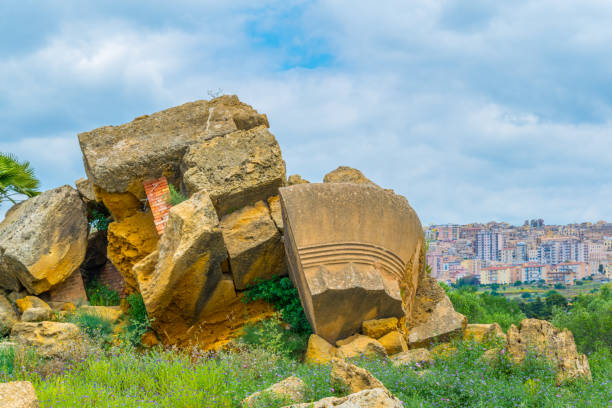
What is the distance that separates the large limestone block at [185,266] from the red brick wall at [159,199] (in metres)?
1.35

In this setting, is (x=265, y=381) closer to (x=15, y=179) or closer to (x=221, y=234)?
(x=221, y=234)

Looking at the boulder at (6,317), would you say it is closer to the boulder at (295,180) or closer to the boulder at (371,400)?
the boulder at (295,180)

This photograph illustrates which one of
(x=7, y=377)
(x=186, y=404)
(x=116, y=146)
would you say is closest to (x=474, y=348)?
(x=186, y=404)

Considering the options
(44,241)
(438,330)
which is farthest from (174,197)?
(438,330)

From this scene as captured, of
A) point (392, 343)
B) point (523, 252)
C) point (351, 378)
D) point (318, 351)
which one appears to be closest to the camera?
point (351, 378)

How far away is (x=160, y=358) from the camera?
6867 mm

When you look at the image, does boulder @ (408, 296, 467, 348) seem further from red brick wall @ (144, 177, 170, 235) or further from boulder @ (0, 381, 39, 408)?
boulder @ (0, 381, 39, 408)

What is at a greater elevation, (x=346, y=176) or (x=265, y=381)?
(x=346, y=176)

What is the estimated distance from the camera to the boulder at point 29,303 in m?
10.4

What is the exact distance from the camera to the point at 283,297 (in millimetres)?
9109

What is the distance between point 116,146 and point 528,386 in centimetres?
781

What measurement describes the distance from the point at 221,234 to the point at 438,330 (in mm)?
3433

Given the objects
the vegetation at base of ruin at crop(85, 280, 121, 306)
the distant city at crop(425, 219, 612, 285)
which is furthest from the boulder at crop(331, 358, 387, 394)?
the distant city at crop(425, 219, 612, 285)

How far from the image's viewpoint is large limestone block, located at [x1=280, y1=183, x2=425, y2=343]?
756cm
